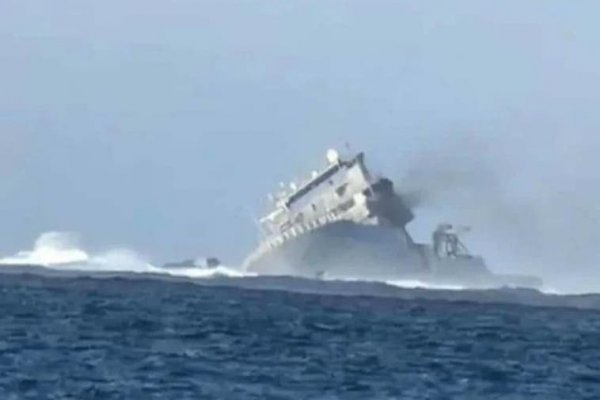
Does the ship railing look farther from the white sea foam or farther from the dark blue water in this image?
the dark blue water

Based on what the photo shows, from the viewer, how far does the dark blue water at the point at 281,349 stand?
→ 191 feet

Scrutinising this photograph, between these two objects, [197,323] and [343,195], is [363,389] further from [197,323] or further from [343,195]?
[343,195]

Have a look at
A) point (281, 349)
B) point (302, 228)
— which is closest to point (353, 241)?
point (302, 228)

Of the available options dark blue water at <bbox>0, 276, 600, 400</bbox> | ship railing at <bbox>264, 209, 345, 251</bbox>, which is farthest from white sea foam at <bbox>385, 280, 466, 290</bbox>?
dark blue water at <bbox>0, 276, 600, 400</bbox>

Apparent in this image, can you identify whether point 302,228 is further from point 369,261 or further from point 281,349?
point 281,349

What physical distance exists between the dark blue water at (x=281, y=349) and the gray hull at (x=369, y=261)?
12553 millimetres

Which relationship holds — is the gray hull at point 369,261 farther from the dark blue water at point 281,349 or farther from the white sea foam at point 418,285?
the dark blue water at point 281,349

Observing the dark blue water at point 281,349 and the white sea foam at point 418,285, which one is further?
the white sea foam at point 418,285

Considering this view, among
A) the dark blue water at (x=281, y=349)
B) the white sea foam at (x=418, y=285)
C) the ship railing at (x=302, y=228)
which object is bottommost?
the dark blue water at (x=281, y=349)

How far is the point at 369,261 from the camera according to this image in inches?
4875

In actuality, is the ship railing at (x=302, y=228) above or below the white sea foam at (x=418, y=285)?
above

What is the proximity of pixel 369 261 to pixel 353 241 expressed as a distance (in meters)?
3.03

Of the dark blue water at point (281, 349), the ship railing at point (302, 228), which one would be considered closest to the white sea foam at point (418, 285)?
the ship railing at point (302, 228)

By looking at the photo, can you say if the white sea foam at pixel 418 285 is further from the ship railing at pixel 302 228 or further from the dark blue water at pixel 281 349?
the dark blue water at pixel 281 349
